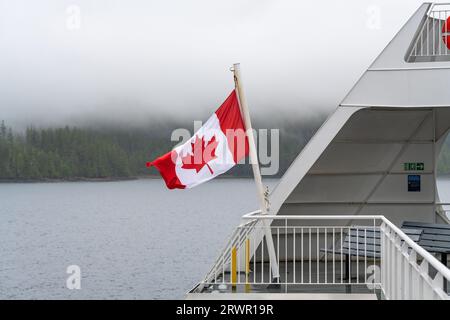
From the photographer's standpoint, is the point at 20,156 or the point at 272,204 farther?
the point at 20,156

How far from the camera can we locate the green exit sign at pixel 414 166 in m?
16.6

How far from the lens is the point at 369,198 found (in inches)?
665

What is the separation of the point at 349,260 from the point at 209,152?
117 inches

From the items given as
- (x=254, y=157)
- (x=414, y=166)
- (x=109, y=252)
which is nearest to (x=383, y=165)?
(x=414, y=166)

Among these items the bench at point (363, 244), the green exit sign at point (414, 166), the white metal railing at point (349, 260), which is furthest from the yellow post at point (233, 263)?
the green exit sign at point (414, 166)

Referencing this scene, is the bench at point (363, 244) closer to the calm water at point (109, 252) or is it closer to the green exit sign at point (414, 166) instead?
the green exit sign at point (414, 166)

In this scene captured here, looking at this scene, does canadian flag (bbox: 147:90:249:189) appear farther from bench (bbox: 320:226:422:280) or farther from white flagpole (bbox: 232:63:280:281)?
bench (bbox: 320:226:422:280)

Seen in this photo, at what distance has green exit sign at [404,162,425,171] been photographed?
54.6 ft

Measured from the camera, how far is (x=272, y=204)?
45.3 ft

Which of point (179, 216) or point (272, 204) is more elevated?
point (272, 204)

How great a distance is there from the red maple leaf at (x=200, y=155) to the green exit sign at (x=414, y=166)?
20.1 ft

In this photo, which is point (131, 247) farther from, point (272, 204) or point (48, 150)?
point (48, 150)
